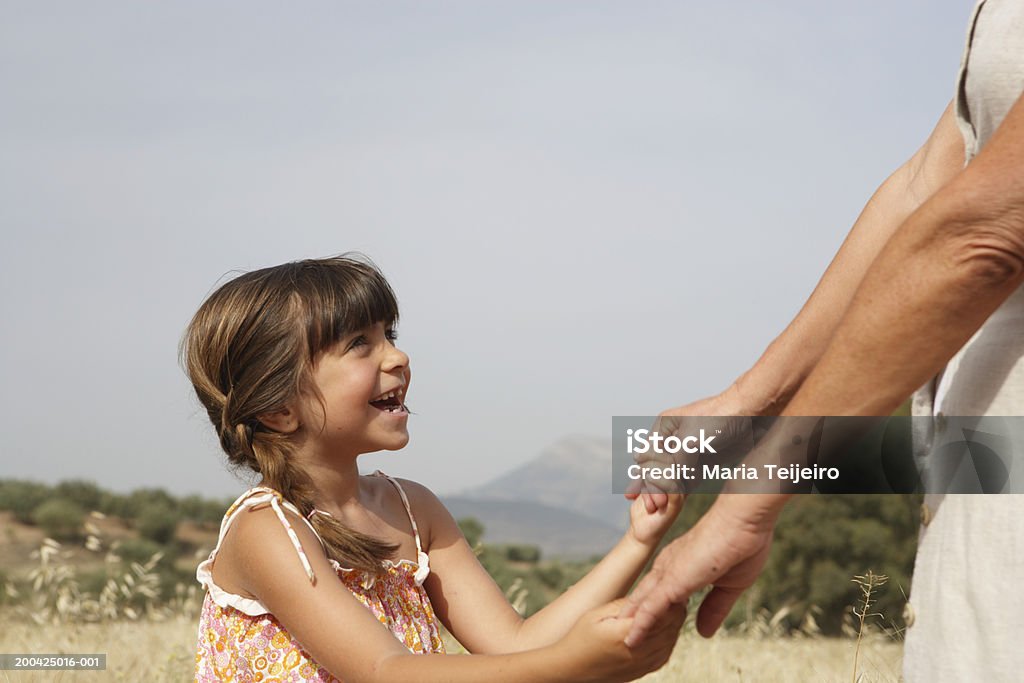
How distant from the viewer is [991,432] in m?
1.65

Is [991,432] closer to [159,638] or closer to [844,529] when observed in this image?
[159,638]

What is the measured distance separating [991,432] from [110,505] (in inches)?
709

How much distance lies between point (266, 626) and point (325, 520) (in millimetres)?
300

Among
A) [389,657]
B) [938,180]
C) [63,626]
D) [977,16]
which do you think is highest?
[977,16]

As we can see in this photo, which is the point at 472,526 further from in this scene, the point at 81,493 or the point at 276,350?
the point at 276,350

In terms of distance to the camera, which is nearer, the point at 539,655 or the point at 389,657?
the point at 539,655

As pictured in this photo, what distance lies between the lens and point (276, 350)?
9.77ft

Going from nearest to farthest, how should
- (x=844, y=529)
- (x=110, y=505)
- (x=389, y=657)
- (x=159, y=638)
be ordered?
(x=389, y=657) < (x=159, y=638) < (x=844, y=529) < (x=110, y=505)

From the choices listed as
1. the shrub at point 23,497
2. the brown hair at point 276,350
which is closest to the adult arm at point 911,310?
the brown hair at point 276,350

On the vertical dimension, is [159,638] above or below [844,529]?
above

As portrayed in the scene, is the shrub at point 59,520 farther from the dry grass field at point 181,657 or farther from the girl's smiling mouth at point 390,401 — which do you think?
the girl's smiling mouth at point 390,401

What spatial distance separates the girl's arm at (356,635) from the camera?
1.98 metres

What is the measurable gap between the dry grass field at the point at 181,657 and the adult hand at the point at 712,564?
5.93 feet

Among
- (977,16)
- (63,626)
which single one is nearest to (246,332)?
(977,16)
